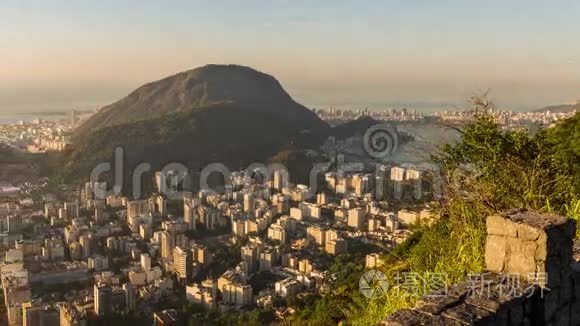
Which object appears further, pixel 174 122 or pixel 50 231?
pixel 174 122

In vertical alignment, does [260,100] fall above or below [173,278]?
above

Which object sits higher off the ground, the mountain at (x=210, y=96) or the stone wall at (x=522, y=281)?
the mountain at (x=210, y=96)

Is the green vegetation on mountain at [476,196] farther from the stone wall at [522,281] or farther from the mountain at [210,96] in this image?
the mountain at [210,96]

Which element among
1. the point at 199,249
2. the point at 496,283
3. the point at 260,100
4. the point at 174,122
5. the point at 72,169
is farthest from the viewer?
the point at 260,100

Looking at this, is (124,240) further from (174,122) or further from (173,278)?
(174,122)

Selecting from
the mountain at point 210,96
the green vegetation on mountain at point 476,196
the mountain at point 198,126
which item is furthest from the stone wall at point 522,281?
the mountain at point 210,96

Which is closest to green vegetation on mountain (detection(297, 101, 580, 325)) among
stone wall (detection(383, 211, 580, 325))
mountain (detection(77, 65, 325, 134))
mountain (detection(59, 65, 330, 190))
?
stone wall (detection(383, 211, 580, 325))

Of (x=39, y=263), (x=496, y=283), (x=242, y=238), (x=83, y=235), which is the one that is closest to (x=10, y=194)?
(x=83, y=235)
